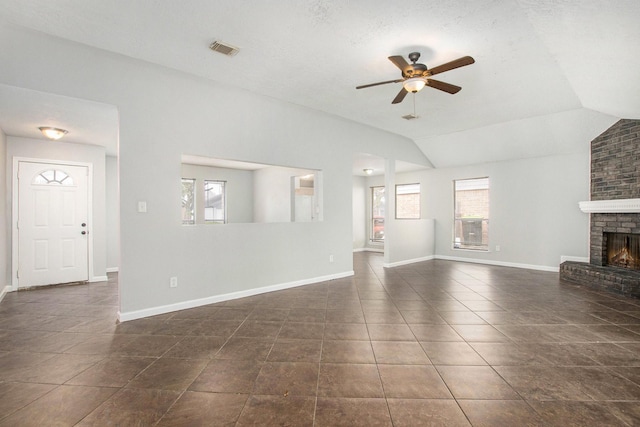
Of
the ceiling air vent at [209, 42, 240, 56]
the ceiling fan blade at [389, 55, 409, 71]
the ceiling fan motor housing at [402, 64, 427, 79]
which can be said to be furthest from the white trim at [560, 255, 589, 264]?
the ceiling air vent at [209, 42, 240, 56]

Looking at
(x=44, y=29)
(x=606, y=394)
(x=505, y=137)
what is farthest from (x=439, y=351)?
(x=505, y=137)

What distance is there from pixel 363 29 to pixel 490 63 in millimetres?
1602

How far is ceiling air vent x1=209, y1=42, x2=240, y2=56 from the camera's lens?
3.03 m

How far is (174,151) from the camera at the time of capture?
3.63 m

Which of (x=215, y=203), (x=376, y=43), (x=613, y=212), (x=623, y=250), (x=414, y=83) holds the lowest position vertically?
(x=623, y=250)

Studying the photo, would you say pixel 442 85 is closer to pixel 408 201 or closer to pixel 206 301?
pixel 206 301

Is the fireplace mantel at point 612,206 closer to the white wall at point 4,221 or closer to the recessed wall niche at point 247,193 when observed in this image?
the recessed wall niche at point 247,193

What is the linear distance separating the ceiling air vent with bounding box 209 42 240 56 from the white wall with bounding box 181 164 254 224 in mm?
4740

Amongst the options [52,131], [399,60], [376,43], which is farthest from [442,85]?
[52,131]

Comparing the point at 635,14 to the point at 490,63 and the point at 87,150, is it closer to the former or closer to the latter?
the point at 490,63

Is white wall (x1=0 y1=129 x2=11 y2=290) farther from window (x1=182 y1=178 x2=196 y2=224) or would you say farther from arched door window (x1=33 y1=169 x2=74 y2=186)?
window (x1=182 y1=178 x2=196 y2=224)

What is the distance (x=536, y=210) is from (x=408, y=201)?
3127 millimetres

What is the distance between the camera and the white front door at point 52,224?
15.8 ft

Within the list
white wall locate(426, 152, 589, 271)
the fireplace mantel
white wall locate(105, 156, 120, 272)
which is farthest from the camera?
white wall locate(105, 156, 120, 272)
